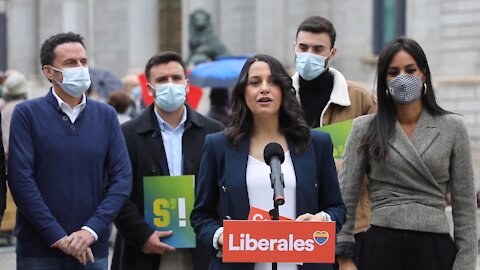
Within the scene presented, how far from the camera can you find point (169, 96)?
20.7 feet

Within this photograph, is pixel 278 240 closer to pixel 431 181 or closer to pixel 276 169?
pixel 276 169

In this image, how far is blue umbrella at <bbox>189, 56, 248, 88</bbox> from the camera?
16.0 metres

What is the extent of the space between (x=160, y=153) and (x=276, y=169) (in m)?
2.22

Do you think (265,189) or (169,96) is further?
(169,96)

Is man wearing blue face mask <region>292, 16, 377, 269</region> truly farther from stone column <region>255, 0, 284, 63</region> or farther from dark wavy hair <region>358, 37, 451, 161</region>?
stone column <region>255, 0, 284, 63</region>

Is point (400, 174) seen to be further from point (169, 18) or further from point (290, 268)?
point (169, 18)

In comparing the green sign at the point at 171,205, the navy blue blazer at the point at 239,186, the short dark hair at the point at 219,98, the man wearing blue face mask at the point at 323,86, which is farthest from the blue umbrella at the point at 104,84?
the navy blue blazer at the point at 239,186

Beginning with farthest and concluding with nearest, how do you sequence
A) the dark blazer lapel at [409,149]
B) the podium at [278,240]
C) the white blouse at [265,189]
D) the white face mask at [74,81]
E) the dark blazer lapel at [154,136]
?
the dark blazer lapel at [154,136] → the white face mask at [74,81] → the dark blazer lapel at [409,149] → the white blouse at [265,189] → the podium at [278,240]

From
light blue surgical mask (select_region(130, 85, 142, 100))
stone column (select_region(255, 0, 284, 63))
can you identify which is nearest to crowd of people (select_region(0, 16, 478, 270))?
light blue surgical mask (select_region(130, 85, 142, 100))

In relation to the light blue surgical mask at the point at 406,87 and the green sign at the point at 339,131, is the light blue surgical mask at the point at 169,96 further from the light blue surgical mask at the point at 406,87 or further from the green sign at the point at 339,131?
the light blue surgical mask at the point at 406,87

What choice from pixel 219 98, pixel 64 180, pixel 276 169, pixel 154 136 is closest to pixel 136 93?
pixel 219 98

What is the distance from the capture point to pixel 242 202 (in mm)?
4500

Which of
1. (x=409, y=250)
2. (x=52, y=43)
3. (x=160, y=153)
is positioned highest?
(x=52, y=43)

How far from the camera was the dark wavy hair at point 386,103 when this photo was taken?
495cm
